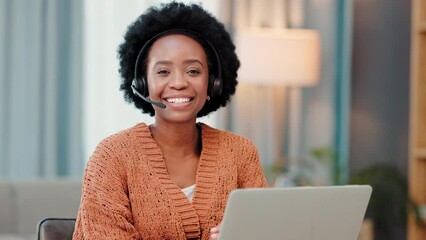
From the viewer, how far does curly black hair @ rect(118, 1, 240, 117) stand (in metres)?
1.91

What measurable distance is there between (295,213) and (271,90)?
10.1 feet

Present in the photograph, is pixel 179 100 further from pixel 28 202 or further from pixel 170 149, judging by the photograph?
pixel 28 202

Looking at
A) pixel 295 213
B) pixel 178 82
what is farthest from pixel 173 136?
pixel 295 213

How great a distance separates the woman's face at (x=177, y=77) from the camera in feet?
6.11

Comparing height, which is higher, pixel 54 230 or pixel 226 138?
pixel 226 138

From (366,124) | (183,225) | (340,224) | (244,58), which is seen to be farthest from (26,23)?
(340,224)

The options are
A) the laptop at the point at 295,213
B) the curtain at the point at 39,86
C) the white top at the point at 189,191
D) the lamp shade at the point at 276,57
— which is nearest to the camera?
the laptop at the point at 295,213

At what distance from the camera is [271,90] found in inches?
181

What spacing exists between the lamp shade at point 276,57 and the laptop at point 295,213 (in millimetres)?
2657

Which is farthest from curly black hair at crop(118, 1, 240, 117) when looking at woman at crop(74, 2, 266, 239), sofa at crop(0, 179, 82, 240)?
sofa at crop(0, 179, 82, 240)

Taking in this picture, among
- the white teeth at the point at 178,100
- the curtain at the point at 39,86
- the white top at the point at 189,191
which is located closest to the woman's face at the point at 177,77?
the white teeth at the point at 178,100

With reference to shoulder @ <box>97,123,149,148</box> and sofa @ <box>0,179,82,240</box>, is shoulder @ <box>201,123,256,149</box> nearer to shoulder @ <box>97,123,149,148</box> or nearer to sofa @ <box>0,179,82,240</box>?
shoulder @ <box>97,123,149,148</box>

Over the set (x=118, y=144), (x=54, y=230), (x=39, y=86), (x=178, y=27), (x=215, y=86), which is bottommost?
(x=54, y=230)

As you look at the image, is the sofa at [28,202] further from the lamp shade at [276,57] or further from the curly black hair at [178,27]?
the curly black hair at [178,27]
